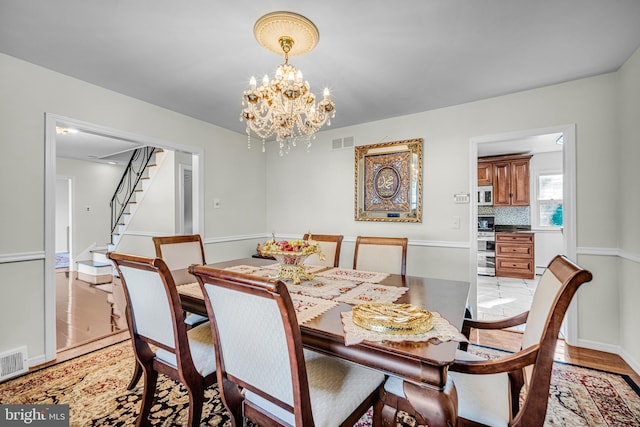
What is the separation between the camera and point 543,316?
1.10 m

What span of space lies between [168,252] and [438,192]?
2872 millimetres

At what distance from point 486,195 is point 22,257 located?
7057 mm

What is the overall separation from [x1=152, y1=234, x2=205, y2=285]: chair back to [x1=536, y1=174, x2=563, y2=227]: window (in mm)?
6539

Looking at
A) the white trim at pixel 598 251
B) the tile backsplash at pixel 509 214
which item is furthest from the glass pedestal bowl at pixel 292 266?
the tile backsplash at pixel 509 214

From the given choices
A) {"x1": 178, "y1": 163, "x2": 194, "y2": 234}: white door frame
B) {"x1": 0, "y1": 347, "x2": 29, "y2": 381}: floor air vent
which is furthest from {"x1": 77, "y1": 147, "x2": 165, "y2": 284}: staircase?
{"x1": 0, "y1": 347, "x2": 29, "y2": 381}: floor air vent

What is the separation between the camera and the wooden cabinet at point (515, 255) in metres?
5.46

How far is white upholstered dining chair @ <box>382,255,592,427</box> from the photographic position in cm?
96

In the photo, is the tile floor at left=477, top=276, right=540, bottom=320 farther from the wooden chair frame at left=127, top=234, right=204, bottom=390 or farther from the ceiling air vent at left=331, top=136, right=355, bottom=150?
the wooden chair frame at left=127, top=234, right=204, bottom=390

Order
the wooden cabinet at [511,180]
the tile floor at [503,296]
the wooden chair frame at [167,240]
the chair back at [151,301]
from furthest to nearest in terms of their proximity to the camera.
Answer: the wooden cabinet at [511,180] → the tile floor at [503,296] → the wooden chair frame at [167,240] → the chair back at [151,301]

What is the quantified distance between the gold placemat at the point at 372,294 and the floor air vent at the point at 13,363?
2.56m

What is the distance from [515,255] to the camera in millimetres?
5562

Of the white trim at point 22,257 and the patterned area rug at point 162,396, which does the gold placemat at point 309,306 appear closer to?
the patterned area rug at point 162,396

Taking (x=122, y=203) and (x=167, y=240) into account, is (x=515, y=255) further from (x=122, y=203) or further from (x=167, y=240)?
(x=122, y=203)

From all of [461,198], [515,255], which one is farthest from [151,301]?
[515,255]
